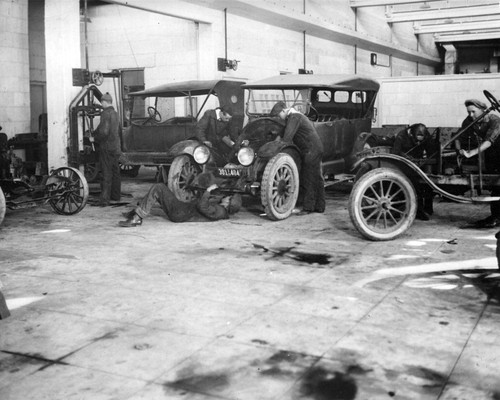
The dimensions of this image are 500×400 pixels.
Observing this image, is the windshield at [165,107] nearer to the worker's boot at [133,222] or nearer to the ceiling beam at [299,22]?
the ceiling beam at [299,22]

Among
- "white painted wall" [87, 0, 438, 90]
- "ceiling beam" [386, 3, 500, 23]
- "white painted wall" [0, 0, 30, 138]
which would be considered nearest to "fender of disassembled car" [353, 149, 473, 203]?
"white painted wall" [87, 0, 438, 90]

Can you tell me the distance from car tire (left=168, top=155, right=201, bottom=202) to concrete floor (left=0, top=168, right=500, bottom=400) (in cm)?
183

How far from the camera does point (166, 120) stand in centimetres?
1185

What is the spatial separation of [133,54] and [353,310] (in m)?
12.7

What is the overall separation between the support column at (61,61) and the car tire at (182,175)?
275 cm

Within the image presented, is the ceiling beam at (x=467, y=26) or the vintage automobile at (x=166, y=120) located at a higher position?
the ceiling beam at (x=467, y=26)

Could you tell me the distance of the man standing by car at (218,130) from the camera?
375 inches

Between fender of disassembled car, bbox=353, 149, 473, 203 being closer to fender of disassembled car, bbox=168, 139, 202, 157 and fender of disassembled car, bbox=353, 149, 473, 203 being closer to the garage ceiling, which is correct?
fender of disassembled car, bbox=168, 139, 202, 157

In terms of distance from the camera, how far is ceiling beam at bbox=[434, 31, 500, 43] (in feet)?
81.3

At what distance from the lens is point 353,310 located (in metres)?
4.34

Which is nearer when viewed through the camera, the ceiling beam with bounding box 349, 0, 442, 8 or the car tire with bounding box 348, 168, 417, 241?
the car tire with bounding box 348, 168, 417, 241

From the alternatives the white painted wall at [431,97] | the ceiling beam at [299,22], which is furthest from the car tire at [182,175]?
the white painted wall at [431,97]

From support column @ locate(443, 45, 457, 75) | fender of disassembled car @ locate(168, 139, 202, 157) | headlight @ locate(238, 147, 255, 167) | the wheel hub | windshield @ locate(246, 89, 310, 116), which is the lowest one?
the wheel hub

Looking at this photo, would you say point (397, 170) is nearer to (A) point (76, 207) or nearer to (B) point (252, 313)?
(B) point (252, 313)
